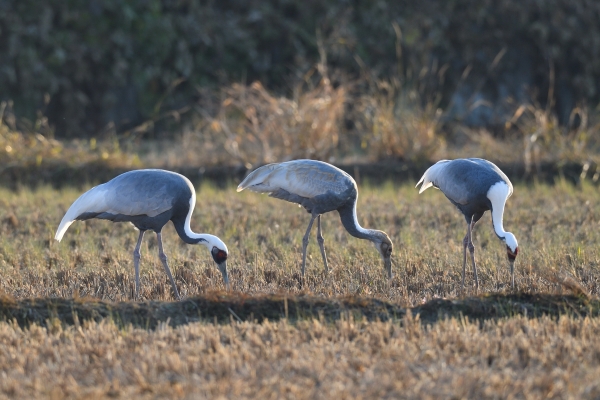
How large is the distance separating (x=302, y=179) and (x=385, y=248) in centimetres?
89

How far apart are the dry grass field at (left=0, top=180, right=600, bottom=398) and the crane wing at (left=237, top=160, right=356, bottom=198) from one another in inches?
23.3

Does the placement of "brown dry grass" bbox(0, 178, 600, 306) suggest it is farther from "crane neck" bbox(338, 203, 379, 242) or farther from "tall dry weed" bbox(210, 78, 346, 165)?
"tall dry weed" bbox(210, 78, 346, 165)

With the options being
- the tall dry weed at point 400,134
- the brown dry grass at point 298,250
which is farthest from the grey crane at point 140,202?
the tall dry weed at point 400,134

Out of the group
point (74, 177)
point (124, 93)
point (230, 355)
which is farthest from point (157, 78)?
point (230, 355)

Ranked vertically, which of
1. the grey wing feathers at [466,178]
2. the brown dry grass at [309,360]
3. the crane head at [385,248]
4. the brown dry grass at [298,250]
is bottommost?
the brown dry grass at [298,250]

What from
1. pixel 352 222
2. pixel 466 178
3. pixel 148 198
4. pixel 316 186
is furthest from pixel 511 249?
pixel 148 198

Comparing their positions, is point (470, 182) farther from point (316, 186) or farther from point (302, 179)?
point (302, 179)

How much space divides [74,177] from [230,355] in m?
8.29

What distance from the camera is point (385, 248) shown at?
6.90 metres

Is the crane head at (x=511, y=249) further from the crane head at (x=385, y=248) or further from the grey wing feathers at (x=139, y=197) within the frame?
the grey wing feathers at (x=139, y=197)

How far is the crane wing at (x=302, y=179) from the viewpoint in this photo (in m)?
7.19

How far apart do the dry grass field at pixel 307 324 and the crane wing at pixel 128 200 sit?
0.54 m

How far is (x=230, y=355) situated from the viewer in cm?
453

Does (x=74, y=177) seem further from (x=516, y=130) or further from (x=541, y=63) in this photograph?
(x=541, y=63)
